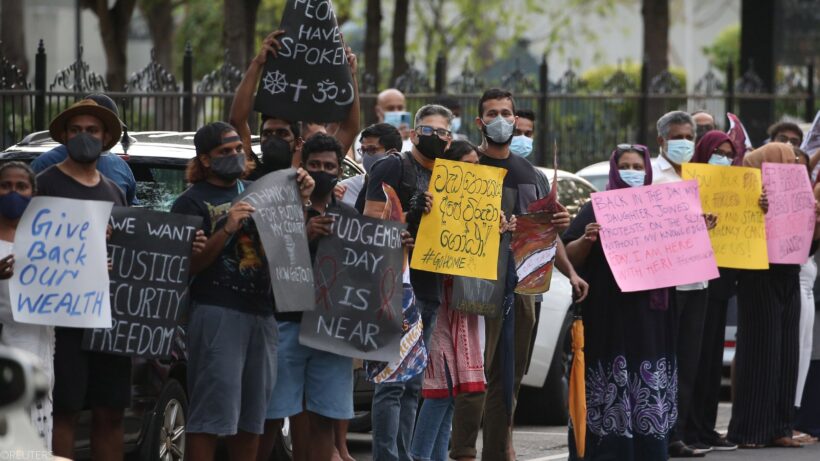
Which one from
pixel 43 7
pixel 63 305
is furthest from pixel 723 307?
pixel 43 7

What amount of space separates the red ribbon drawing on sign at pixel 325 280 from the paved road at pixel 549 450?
259 cm

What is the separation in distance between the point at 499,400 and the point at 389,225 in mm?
1546

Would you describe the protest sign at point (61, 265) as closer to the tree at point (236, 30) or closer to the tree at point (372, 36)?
the tree at point (236, 30)

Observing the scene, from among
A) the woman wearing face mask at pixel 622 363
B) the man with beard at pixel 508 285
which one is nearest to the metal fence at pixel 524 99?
the man with beard at pixel 508 285

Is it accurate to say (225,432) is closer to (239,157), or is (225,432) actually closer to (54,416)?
(54,416)

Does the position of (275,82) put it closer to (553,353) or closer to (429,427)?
(429,427)

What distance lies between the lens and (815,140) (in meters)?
12.0

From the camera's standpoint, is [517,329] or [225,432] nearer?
[225,432]

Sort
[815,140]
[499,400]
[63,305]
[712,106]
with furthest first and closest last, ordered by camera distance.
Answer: [712,106], [815,140], [499,400], [63,305]

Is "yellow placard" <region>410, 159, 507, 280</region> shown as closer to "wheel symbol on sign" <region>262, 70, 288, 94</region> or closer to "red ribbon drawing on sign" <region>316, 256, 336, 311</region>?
"red ribbon drawing on sign" <region>316, 256, 336, 311</region>

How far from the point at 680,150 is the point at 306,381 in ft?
11.1

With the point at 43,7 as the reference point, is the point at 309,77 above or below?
below

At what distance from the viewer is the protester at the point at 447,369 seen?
27.7 feet

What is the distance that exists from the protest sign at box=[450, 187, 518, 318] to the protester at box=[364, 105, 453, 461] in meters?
0.13
